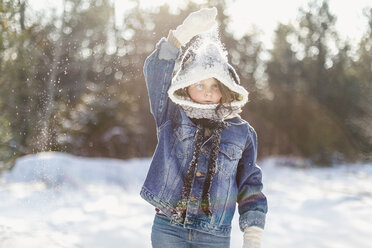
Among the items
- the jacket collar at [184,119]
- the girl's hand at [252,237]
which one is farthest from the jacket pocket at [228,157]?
the girl's hand at [252,237]

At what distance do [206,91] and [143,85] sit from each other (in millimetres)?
9582

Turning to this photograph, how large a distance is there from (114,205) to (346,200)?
3561mm

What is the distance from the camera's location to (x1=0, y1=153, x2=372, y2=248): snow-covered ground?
11.8 ft

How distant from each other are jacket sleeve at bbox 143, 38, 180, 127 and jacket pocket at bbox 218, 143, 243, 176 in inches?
12.3

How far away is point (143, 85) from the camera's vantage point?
11.2 metres

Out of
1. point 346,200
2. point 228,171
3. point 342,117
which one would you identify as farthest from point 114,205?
point 342,117

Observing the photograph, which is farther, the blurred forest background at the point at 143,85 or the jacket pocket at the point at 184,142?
the blurred forest background at the point at 143,85

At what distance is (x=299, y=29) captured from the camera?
14906mm

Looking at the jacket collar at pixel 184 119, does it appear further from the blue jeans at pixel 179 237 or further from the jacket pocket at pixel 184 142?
the blue jeans at pixel 179 237

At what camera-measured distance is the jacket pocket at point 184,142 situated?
1713 millimetres

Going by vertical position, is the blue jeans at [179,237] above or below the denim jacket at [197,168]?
below

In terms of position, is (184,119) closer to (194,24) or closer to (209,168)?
(209,168)

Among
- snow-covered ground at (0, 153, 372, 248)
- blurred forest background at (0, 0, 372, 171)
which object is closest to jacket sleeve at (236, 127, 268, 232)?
snow-covered ground at (0, 153, 372, 248)

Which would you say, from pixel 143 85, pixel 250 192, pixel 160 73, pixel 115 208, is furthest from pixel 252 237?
pixel 143 85
